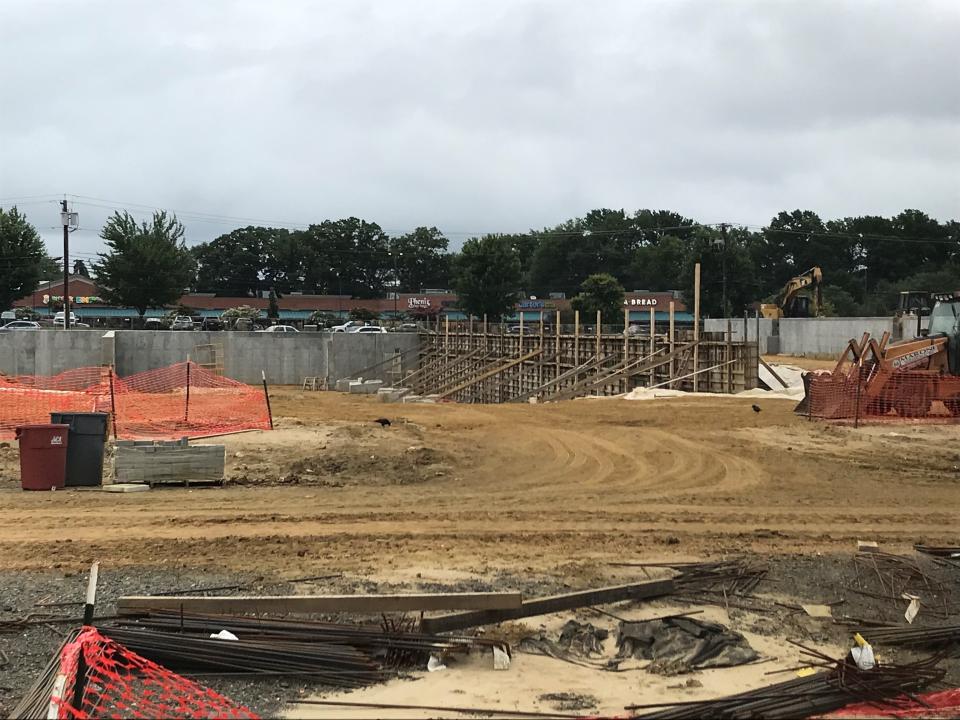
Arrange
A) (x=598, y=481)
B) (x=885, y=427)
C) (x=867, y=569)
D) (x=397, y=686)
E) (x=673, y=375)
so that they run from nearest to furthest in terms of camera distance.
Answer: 1. (x=397, y=686)
2. (x=867, y=569)
3. (x=598, y=481)
4. (x=885, y=427)
5. (x=673, y=375)

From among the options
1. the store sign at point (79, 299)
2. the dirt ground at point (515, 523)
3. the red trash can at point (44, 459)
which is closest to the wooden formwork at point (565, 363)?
the dirt ground at point (515, 523)

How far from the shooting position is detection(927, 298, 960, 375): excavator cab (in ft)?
71.6

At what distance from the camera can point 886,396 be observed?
69.4 ft

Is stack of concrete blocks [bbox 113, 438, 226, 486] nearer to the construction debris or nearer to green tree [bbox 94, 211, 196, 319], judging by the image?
the construction debris

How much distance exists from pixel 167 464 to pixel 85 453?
1259 mm

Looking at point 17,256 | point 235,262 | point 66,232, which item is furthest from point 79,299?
point 66,232

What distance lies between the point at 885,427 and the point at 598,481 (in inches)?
359

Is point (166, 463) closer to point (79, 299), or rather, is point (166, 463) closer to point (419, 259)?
point (79, 299)

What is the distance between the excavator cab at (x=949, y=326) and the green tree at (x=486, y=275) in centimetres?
3223

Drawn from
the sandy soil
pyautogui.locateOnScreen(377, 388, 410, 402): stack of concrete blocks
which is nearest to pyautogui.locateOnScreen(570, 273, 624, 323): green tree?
pyautogui.locateOnScreen(377, 388, 410, 402): stack of concrete blocks

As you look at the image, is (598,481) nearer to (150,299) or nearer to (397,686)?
(397,686)

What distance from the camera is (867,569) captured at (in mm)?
9016

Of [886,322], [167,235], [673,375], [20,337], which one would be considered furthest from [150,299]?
[886,322]

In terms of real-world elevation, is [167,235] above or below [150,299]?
above
